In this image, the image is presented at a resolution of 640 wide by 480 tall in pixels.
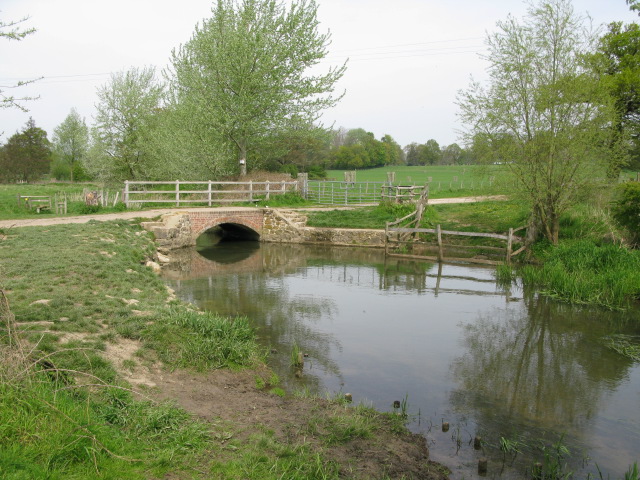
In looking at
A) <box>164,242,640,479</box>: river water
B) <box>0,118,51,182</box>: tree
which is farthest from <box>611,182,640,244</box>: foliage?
<box>0,118,51,182</box>: tree

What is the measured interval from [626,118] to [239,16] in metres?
20.8

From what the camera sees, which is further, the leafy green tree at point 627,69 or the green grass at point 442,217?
the leafy green tree at point 627,69

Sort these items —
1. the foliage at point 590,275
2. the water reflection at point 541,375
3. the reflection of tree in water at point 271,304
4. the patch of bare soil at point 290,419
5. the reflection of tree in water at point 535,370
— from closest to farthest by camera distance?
1. the patch of bare soil at point 290,419
2. the water reflection at point 541,375
3. the reflection of tree in water at point 535,370
4. the reflection of tree in water at point 271,304
5. the foliage at point 590,275

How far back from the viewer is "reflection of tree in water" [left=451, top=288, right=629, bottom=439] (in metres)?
7.24

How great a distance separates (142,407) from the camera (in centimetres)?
554

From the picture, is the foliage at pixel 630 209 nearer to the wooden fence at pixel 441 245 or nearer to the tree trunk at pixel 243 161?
the wooden fence at pixel 441 245

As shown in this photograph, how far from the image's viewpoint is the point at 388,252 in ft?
69.2

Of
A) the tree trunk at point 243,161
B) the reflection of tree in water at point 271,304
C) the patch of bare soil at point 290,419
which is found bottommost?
the reflection of tree in water at point 271,304

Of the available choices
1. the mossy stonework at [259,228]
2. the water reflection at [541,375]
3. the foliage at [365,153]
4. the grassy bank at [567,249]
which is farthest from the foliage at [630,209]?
the foliage at [365,153]

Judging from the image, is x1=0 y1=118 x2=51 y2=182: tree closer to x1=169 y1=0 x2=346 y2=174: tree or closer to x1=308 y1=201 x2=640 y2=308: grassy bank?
x1=169 y1=0 x2=346 y2=174: tree

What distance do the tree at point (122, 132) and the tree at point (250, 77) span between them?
7.54 m

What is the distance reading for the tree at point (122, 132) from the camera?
33562 millimetres

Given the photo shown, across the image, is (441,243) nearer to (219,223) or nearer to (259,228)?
(259,228)

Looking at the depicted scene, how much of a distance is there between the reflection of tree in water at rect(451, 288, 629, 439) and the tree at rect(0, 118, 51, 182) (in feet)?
171
